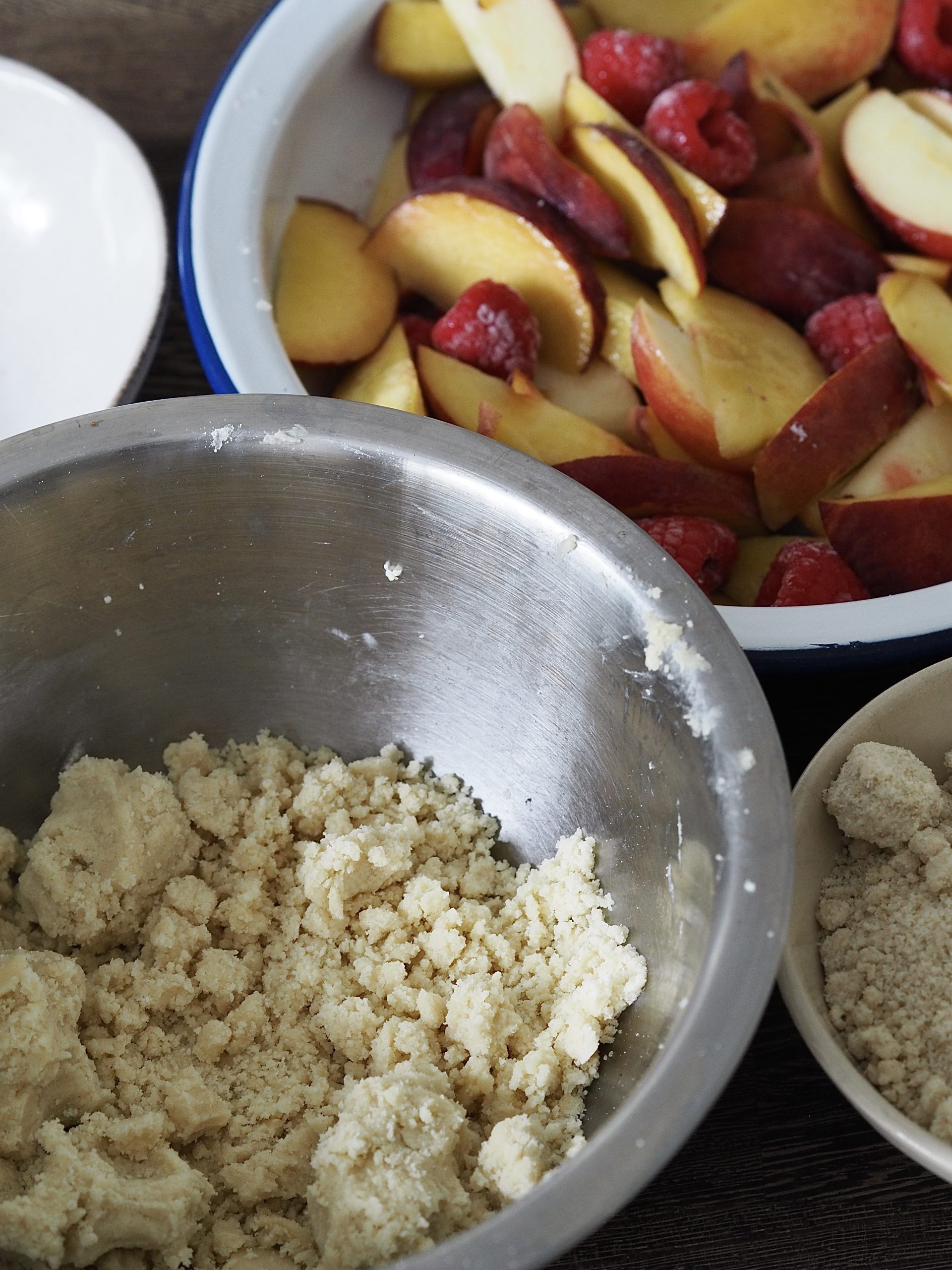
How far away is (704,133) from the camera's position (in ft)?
3.34

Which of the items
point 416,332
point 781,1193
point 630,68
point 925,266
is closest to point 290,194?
point 416,332

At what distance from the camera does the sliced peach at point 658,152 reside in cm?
98

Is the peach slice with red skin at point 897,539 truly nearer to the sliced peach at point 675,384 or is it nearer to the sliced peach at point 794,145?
the sliced peach at point 675,384

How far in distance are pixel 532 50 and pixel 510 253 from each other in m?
0.22

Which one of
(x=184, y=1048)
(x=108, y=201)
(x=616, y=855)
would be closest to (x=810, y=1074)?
(x=616, y=855)

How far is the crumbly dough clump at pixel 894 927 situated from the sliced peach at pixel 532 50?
0.66 meters

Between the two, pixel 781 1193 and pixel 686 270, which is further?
pixel 686 270

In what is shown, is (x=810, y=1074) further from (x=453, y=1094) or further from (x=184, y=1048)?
(x=184, y=1048)

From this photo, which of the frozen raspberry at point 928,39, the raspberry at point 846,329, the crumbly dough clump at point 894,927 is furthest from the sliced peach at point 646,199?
the crumbly dough clump at point 894,927

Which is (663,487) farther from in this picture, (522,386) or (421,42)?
(421,42)

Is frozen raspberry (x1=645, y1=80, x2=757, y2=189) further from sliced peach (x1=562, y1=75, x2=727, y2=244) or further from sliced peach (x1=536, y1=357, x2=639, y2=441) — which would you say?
sliced peach (x1=536, y1=357, x2=639, y2=441)

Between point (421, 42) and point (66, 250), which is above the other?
point (421, 42)

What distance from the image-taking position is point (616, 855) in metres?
0.69

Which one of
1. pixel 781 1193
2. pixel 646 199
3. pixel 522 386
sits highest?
pixel 646 199
